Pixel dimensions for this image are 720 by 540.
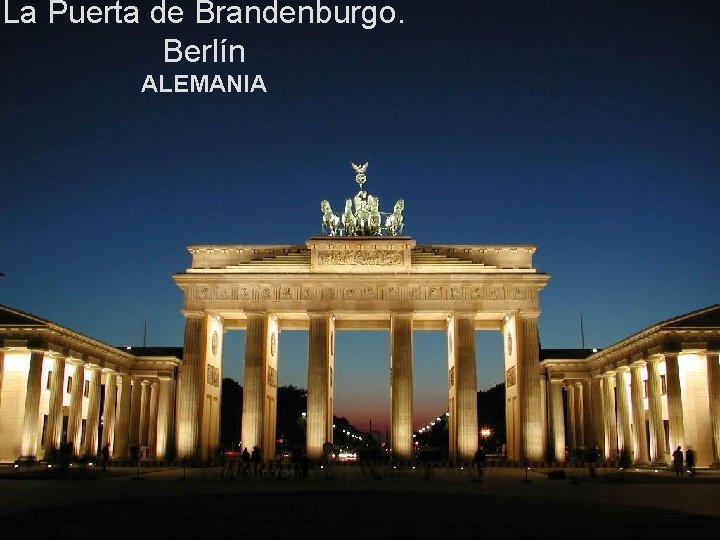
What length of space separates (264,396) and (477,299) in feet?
61.2

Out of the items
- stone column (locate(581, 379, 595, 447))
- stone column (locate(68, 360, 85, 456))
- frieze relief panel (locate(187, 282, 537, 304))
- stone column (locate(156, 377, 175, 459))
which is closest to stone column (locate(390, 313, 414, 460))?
frieze relief panel (locate(187, 282, 537, 304))

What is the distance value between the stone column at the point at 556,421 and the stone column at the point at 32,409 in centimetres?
3917

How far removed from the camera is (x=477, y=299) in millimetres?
59312

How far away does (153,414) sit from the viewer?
76.1 m

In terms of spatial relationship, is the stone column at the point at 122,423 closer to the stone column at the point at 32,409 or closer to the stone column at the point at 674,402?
the stone column at the point at 32,409

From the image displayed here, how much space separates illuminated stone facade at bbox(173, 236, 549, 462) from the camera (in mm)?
57656

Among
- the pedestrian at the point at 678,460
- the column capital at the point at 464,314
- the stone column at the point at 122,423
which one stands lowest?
the pedestrian at the point at 678,460

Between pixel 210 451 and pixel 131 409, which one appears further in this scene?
pixel 131 409

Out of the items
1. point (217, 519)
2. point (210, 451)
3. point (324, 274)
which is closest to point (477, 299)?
point (324, 274)

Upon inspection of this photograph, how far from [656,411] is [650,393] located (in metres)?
1.42

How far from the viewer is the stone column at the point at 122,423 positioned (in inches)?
2606

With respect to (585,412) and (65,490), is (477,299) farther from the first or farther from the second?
(65,490)

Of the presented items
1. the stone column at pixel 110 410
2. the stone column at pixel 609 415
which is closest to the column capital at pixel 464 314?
the stone column at pixel 609 415

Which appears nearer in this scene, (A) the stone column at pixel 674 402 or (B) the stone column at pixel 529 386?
(A) the stone column at pixel 674 402
